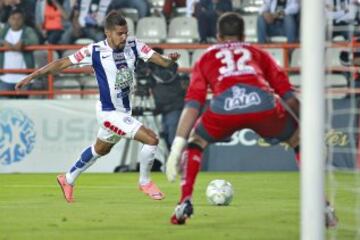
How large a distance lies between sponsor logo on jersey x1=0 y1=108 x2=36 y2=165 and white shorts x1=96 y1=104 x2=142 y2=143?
597 cm

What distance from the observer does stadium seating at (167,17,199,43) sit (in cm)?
1994

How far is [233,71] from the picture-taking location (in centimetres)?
857

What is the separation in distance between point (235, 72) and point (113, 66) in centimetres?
336

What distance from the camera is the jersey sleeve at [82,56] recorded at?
11641 mm

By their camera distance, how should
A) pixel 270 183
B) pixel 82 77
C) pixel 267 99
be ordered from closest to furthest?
1. pixel 267 99
2. pixel 270 183
3. pixel 82 77

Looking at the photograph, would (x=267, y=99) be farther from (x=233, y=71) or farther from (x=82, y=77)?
(x=82, y=77)

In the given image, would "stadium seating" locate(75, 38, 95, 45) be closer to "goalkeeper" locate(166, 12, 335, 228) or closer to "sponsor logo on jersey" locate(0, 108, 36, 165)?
"sponsor logo on jersey" locate(0, 108, 36, 165)

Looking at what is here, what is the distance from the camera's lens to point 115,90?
38.8ft

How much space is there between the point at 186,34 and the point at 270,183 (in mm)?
5991

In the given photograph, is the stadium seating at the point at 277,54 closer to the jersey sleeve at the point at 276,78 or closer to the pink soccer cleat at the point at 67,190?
the pink soccer cleat at the point at 67,190

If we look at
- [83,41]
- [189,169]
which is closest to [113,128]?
[189,169]

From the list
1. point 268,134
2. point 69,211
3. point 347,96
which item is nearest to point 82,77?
point 347,96

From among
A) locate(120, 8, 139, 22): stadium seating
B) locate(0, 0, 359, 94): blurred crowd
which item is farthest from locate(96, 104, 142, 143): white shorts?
→ locate(120, 8, 139, 22): stadium seating

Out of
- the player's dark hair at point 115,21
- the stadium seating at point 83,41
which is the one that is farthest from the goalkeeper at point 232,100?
the stadium seating at point 83,41
